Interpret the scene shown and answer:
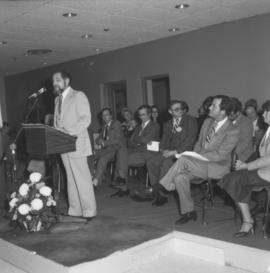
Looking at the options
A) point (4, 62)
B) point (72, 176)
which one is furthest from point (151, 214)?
point (4, 62)

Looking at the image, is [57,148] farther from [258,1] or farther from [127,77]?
[127,77]

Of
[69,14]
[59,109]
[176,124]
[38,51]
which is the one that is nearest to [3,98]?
[38,51]

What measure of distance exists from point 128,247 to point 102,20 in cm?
395

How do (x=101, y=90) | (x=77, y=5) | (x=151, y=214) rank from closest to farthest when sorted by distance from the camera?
1. (x=151, y=214)
2. (x=77, y=5)
3. (x=101, y=90)

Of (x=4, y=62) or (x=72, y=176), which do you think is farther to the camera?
(x=4, y=62)

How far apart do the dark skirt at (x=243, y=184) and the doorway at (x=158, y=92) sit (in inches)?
202

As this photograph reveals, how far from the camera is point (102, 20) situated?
20.6ft

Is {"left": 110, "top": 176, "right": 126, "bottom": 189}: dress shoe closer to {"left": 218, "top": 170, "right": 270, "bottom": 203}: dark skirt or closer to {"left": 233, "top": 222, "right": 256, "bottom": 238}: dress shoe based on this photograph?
{"left": 218, "top": 170, "right": 270, "bottom": 203}: dark skirt

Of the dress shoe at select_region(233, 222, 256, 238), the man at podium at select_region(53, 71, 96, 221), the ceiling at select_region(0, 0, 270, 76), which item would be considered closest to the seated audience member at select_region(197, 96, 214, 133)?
the ceiling at select_region(0, 0, 270, 76)

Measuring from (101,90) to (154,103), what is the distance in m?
1.46

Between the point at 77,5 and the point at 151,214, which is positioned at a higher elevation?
the point at 77,5

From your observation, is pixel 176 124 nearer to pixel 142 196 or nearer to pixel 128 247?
pixel 142 196

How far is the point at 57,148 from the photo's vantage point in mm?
3615

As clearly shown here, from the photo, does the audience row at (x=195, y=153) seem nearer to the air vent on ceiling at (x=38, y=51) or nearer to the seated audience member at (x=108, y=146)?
the seated audience member at (x=108, y=146)
